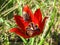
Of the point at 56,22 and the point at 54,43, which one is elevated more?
the point at 56,22

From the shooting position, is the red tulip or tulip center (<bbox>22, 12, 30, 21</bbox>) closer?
the red tulip

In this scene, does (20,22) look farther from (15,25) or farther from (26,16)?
(15,25)

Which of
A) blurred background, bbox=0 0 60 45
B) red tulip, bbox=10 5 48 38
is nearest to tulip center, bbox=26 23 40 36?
red tulip, bbox=10 5 48 38

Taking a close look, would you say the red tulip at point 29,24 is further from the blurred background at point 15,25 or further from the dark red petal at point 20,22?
the blurred background at point 15,25

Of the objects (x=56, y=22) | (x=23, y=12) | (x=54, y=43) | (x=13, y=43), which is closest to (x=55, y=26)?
(x=56, y=22)

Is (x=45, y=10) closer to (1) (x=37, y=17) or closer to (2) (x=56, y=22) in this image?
(2) (x=56, y=22)

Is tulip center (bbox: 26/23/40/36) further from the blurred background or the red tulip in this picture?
the blurred background

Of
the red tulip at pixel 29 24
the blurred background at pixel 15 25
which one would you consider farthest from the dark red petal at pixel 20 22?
the blurred background at pixel 15 25

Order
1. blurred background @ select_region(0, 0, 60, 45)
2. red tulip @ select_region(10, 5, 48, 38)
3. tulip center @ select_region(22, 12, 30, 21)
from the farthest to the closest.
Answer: blurred background @ select_region(0, 0, 60, 45), tulip center @ select_region(22, 12, 30, 21), red tulip @ select_region(10, 5, 48, 38)
